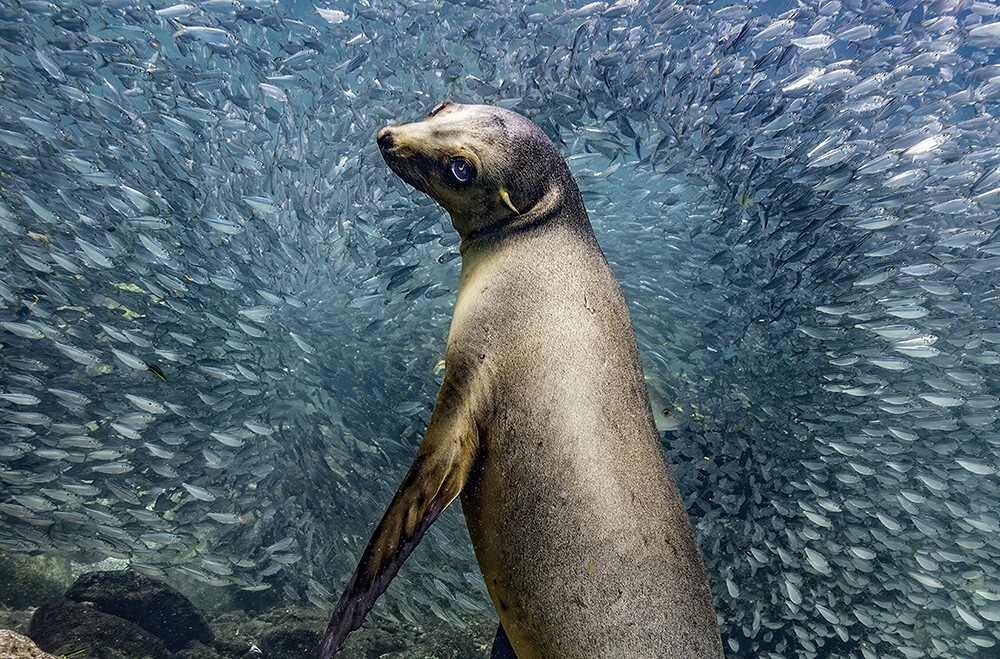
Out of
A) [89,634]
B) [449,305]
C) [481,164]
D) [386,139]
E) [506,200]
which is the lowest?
[89,634]

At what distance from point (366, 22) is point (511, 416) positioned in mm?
7052

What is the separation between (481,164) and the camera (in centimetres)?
216

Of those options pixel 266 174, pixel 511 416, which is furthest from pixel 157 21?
pixel 511 416

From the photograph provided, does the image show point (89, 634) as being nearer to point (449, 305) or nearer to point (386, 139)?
point (449, 305)

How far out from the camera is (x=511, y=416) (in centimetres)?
180

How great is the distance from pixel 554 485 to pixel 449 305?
601 cm

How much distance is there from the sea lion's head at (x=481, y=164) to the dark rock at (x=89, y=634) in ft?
16.2

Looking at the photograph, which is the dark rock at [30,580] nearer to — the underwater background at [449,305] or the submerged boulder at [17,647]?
the underwater background at [449,305]

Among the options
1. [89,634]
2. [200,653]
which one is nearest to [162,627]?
[200,653]

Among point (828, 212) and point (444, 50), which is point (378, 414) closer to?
point (444, 50)

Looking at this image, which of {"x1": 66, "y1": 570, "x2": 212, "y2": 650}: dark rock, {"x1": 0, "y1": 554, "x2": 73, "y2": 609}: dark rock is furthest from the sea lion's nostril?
{"x1": 0, "y1": 554, "x2": 73, "y2": 609}: dark rock

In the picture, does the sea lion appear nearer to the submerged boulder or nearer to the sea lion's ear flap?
the sea lion's ear flap

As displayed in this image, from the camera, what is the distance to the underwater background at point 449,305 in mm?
5504

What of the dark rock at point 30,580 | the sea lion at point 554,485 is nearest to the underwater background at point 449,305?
the dark rock at point 30,580
